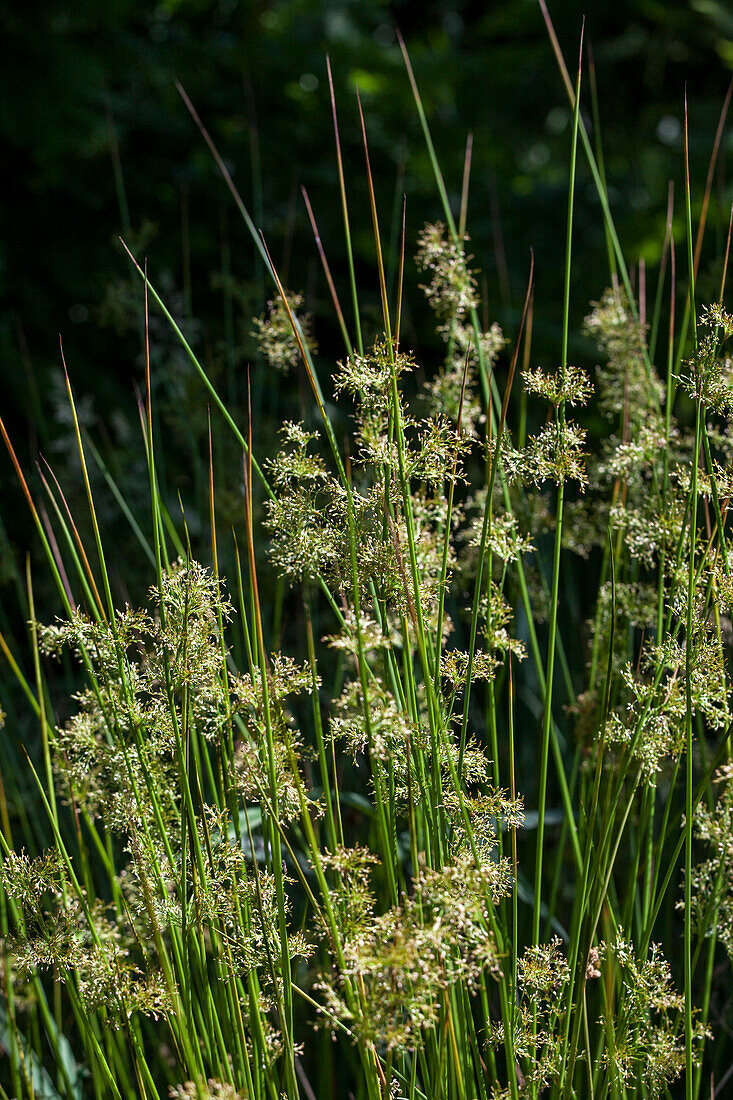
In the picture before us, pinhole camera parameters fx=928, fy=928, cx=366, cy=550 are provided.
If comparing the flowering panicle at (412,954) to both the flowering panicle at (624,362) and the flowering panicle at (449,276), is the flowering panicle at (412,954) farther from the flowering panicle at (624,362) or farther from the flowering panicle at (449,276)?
the flowering panicle at (624,362)

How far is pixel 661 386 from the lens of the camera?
1084 millimetres

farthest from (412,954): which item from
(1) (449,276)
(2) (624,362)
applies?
(2) (624,362)

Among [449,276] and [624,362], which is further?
[624,362]

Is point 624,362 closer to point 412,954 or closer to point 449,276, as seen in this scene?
point 449,276

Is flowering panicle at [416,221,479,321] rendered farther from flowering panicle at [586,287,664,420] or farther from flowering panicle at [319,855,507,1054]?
flowering panicle at [319,855,507,1054]

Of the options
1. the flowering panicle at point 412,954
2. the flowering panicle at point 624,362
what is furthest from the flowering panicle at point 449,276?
the flowering panicle at point 412,954

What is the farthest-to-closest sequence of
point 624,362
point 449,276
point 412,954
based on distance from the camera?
point 624,362, point 449,276, point 412,954

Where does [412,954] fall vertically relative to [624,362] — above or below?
below

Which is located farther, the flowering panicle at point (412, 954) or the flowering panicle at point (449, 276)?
the flowering panicle at point (449, 276)

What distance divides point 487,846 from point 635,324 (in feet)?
2.17

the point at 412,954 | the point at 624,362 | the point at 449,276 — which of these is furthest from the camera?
the point at 624,362

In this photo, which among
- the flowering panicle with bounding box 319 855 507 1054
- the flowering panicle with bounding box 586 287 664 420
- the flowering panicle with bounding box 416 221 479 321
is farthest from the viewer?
the flowering panicle with bounding box 586 287 664 420

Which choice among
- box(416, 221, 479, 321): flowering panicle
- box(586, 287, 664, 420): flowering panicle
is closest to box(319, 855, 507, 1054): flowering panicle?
box(416, 221, 479, 321): flowering panicle

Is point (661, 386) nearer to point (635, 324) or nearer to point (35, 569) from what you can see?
point (635, 324)
